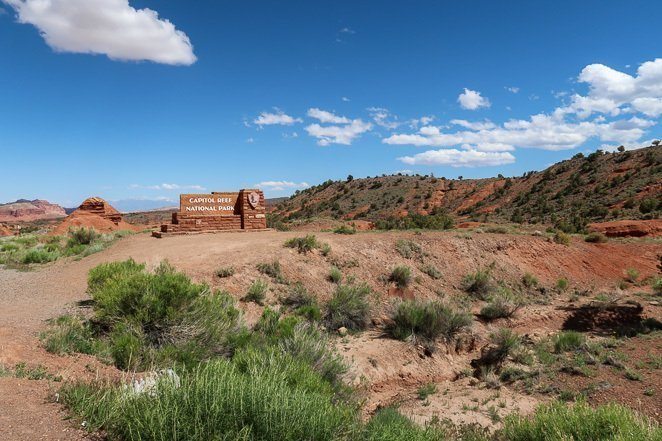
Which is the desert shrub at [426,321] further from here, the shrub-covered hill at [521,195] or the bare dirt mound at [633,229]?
the bare dirt mound at [633,229]

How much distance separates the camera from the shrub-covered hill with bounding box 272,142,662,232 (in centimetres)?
3997

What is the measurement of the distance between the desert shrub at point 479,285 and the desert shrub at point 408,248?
2350 mm

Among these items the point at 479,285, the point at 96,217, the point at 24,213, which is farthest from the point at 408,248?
the point at 24,213

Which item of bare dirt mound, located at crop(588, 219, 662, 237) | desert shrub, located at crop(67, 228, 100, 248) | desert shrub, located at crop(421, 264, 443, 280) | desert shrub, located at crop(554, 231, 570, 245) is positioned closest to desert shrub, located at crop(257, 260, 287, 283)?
desert shrub, located at crop(421, 264, 443, 280)

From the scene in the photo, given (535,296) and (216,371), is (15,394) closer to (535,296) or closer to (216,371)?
(216,371)

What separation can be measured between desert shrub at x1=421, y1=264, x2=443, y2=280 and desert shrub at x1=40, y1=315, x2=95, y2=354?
13.3m

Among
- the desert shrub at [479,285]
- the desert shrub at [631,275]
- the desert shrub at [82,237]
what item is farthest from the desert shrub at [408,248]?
the desert shrub at [82,237]

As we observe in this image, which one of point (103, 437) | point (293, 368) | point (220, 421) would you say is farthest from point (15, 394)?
point (293, 368)

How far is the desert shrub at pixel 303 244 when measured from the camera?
16.9 meters

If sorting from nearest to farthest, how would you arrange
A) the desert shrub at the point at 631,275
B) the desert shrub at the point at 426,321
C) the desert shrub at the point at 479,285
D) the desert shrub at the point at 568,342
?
the desert shrub at the point at 568,342 → the desert shrub at the point at 426,321 → the desert shrub at the point at 479,285 → the desert shrub at the point at 631,275

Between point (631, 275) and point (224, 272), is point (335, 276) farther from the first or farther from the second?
point (631, 275)

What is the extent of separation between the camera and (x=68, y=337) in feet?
22.4

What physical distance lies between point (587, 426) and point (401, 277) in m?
11.8

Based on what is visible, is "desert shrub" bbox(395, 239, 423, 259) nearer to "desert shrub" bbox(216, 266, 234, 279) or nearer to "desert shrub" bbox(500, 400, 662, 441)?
"desert shrub" bbox(216, 266, 234, 279)
